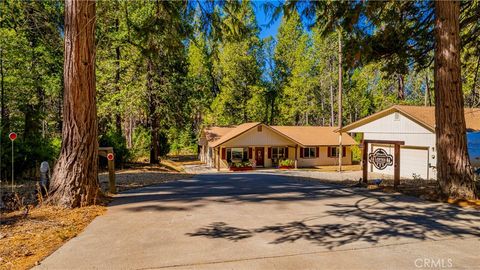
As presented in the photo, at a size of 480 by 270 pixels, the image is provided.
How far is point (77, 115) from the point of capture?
284 inches

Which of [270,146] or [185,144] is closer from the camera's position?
[270,146]

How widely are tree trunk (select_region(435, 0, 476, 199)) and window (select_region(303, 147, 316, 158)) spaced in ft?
85.2

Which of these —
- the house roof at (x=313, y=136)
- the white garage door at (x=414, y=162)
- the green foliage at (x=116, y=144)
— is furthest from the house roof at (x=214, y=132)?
the white garage door at (x=414, y=162)

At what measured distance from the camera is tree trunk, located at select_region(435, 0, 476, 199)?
818cm

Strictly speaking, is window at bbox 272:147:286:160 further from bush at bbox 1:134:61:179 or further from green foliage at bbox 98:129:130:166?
bush at bbox 1:134:61:179

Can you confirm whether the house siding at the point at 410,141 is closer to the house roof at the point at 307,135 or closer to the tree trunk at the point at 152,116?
the house roof at the point at 307,135

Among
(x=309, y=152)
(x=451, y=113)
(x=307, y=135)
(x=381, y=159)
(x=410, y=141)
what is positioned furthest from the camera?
(x=307, y=135)

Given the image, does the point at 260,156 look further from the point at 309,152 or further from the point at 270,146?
the point at 309,152

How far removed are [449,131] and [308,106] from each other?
3481 cm

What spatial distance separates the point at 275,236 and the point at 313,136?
103 feet

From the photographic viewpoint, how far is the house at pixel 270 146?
3117 centimetres

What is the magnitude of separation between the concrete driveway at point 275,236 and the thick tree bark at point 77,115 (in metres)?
0.93

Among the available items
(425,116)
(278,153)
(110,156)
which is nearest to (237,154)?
(278,153)

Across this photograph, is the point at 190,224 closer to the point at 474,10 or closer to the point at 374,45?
the point at 374,45
